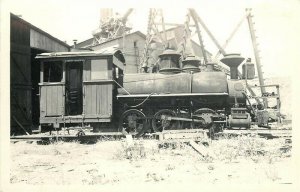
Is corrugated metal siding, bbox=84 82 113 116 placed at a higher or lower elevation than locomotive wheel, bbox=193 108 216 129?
higher

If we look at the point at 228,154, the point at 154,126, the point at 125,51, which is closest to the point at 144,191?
the point at 228,154

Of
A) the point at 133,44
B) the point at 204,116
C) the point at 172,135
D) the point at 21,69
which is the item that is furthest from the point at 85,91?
the point at 133,44

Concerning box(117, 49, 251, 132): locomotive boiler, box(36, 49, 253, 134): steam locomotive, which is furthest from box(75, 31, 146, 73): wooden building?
box(117, 49, 251, 132): locomotive boiler

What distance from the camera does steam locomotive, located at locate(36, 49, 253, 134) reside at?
966 cm

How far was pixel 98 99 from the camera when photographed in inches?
380

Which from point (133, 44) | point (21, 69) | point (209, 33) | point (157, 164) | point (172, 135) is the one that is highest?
point (133, 44)

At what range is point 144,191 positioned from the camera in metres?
5.39

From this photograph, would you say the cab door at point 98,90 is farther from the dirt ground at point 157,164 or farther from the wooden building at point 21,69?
the wooden building at point 21,69

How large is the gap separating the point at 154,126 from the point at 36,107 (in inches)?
230

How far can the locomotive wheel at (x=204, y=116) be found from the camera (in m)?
9.77

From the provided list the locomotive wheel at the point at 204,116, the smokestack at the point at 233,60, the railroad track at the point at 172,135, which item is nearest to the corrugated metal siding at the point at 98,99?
the railroad track at the point at 172,135

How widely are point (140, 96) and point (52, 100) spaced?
2661 mm

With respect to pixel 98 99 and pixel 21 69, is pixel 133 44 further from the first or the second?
pixel 98 99

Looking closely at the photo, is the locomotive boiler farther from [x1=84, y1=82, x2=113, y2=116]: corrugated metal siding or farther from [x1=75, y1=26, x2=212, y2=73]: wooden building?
[x1=75, y1=26, x2=212, y2=73]: wooden building
